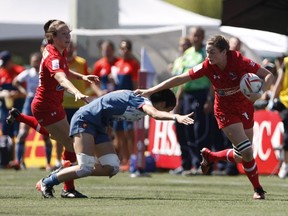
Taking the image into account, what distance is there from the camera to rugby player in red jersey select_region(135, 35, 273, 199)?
43.0ft

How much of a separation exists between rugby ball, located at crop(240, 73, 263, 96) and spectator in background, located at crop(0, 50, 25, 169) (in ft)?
35.8

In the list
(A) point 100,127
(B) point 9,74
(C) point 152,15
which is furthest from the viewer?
(C) point 152,15

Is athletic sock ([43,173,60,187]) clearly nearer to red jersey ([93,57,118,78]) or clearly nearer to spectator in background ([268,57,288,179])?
spectator in background ([268,57,288,179])

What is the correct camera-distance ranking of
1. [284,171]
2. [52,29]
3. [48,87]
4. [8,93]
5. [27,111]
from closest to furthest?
[52,29] → [48,87] → [284,171] → [27,111] → [8,93]

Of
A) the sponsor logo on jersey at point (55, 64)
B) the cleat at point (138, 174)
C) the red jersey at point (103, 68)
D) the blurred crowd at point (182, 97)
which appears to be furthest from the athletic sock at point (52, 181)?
the red jersey at point (103, 68)

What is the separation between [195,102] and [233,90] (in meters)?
6.28

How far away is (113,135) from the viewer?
2162 centimetres

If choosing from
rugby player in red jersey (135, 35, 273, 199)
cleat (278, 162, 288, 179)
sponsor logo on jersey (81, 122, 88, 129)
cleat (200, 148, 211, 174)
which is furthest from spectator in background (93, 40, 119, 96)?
sponsor logo on jersey (81, 122, 88, 129)

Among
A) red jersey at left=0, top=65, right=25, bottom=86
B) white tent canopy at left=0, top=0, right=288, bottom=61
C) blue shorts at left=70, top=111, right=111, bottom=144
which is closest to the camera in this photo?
blue shorts at left=70, top=111, right=111, bottom=144

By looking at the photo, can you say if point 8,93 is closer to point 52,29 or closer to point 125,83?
point 125,83

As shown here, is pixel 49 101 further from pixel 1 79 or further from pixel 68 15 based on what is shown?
pixel 68 15

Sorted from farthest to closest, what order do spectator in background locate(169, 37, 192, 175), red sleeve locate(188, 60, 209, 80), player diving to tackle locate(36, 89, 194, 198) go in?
spectator in background locate(169, 37, 192, 175) → red sleeve locate(188, 60, 209, 80) → player diving to tackle locate(36, 89, 194, 198)

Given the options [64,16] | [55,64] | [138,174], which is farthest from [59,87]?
[64,16]

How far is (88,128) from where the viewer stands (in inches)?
500
